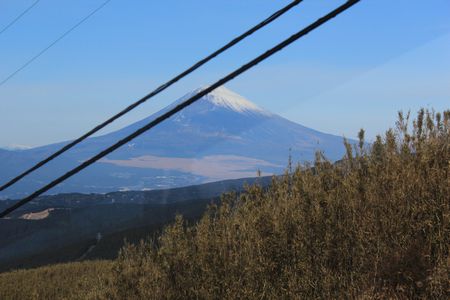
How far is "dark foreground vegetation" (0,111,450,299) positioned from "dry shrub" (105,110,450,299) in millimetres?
11

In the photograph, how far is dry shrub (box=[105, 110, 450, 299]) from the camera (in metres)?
4.68

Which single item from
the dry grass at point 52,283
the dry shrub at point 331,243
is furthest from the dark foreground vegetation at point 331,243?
the dry grass at point 52,283

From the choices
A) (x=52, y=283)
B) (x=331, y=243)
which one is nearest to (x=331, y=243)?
(x=331, y=243)

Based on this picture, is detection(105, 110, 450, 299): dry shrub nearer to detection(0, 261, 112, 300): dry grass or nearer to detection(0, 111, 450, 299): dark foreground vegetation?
detection(0, 111, 450, 299): dark foreground vegetation

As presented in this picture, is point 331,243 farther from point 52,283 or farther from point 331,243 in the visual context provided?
point 52,283

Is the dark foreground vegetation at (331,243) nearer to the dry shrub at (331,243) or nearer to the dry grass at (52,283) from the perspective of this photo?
the dry shrub at (331,243)

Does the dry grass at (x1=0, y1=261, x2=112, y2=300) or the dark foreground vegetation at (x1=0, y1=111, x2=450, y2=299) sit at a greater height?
the dark foreground vegetation at (x1=0, y1=111, x2=450, y2=299)

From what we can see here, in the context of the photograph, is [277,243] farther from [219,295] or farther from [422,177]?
[422,177]

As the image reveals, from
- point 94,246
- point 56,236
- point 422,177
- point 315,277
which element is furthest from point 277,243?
point 56,236

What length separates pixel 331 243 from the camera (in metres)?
5.41

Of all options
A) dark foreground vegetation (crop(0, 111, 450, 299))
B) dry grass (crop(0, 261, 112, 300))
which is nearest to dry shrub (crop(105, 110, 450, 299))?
dark foreground vegetation (crop(0, 111, 450, 299))

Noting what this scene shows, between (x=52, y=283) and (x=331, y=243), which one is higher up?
(x=331, y=243)

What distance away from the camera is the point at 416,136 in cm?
748

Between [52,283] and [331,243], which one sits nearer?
[331,243]
